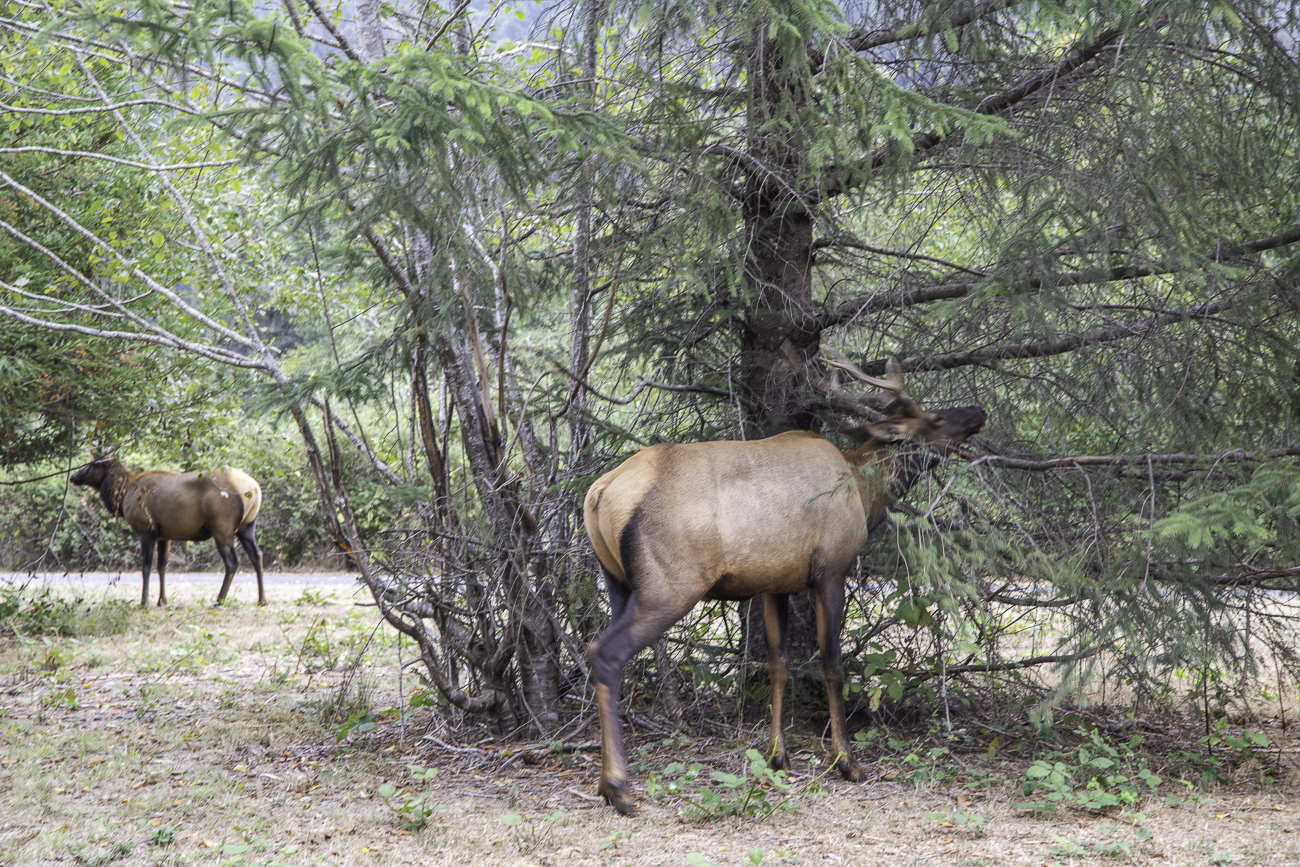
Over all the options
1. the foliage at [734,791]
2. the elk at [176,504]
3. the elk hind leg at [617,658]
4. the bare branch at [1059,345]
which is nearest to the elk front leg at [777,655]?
the foliage at [734,791]

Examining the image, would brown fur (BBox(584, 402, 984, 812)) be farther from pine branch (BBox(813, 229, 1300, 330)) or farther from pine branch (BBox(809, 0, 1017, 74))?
pine branch (BBox(809, 0, 1017, 74))

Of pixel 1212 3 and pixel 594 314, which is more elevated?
pixel 1212 3

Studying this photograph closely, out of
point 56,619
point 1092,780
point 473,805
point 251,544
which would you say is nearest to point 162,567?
point 251,544

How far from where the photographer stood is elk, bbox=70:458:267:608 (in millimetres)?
12906

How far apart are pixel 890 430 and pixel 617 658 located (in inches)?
81.4

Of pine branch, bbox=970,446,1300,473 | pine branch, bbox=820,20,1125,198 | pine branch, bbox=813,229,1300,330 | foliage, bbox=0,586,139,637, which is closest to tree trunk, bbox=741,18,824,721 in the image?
pine branch, bbox=813,229,1300,330

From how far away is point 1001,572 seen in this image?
5.65 metres

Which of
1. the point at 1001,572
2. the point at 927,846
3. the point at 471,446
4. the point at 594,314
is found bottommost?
the point at 927,846

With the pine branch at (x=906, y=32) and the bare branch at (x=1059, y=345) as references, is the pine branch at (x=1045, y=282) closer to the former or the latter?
the bare branch at (x=1059, y=345)

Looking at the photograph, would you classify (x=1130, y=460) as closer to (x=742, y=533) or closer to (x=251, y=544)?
(x=742, y=533)

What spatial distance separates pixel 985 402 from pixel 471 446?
10.7 ft

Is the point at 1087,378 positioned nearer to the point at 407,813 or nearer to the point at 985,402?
the point at 985,402

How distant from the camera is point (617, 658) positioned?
16.7ft

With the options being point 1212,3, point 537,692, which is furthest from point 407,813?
point 1212,3
